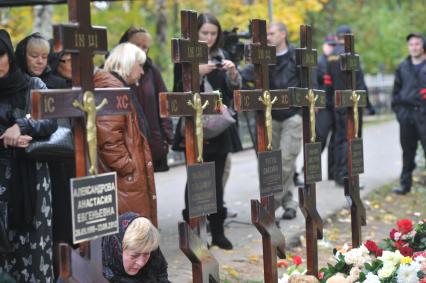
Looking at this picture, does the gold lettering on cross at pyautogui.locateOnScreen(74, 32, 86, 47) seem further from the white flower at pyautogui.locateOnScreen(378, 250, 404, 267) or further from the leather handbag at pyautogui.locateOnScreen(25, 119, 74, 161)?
the white flower at pyautogui.locateOnScreen(378, 250, 404, 267)

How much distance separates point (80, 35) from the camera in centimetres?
395

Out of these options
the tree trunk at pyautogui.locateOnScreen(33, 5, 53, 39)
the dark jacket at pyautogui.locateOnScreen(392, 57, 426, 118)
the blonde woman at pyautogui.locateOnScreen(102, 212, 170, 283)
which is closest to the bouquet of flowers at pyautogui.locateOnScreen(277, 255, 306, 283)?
the blonde woman at pyautogui.locateOnScreen(102, 212, 170, 283)

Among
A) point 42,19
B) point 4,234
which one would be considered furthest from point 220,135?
point 42,19

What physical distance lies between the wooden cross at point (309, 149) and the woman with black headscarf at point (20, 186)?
69.8 inches

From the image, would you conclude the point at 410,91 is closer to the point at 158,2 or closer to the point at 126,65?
the point at 126,65

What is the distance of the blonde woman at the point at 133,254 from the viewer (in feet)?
14.6

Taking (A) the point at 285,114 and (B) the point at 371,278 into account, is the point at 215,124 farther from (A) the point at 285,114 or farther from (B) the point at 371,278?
(B) the point at 371,278

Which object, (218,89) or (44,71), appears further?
(218,89)

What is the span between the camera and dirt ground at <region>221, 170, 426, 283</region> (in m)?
7.18

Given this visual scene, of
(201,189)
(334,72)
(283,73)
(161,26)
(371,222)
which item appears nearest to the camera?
(201,189)

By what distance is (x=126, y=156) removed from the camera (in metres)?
6.14

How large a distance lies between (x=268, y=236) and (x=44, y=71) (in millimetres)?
1947

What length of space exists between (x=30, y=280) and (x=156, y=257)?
96cm

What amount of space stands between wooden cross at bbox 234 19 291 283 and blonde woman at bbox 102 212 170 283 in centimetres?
92
